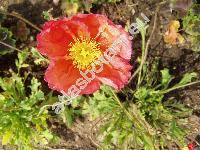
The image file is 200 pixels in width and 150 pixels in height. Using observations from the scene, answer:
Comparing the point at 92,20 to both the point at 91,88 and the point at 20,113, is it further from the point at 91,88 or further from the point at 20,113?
the point at 20,113

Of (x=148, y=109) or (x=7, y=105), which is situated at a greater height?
(x=7, y=105)

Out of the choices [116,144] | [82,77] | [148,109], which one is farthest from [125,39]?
[116,144]

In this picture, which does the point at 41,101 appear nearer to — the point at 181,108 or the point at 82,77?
the point at 82,77

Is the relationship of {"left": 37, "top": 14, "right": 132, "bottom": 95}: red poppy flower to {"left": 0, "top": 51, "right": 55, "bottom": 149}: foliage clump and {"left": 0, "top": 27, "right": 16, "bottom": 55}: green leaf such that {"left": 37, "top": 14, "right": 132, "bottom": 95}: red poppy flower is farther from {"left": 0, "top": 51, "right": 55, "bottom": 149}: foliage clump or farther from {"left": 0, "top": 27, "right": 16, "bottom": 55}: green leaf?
{"left": 0, "top": 27, "right": 16, "bottom": 55}: green leaf

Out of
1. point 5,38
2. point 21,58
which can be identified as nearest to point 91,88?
point 21,58

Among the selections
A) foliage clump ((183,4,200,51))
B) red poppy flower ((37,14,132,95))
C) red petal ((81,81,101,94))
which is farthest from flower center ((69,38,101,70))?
foliage clump ((183,4,200,51))

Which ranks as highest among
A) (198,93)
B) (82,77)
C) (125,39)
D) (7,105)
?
(125,39)

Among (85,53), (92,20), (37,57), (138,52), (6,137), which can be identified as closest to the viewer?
(92,20)
